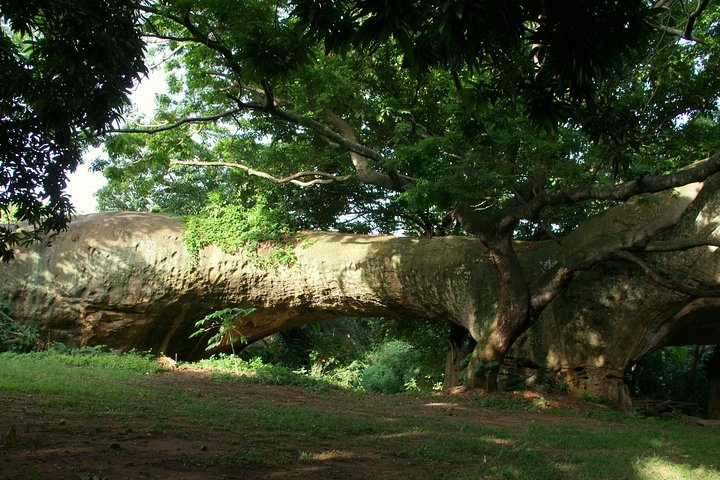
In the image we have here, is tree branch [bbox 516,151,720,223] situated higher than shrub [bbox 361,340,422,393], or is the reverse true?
tree branch [bbox 516,151,720,223]

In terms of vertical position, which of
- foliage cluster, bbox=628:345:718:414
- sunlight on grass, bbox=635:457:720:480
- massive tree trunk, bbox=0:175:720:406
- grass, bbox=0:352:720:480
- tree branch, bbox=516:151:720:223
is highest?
tree branch, bbox=516:151:720:223

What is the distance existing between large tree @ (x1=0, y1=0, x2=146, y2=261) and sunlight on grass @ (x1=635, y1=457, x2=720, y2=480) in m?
5.48

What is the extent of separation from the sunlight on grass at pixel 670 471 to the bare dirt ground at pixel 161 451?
199 centimetres

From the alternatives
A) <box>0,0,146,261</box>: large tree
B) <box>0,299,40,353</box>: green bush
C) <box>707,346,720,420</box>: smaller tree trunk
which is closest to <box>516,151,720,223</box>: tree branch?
<box>0,0,146,261</box>: large tree

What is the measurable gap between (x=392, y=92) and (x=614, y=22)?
10568 mm

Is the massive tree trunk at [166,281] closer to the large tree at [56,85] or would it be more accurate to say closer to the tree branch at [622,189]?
the tree branch at [622,189]

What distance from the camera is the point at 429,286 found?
1332cm

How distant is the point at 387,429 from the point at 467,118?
3646 mm

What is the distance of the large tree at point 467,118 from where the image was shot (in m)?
4.01

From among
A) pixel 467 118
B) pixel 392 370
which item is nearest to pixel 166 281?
pixel 467 118

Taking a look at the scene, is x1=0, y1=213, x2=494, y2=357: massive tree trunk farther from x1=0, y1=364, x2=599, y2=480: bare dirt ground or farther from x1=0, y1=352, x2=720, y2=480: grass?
x1=0, y1=364, x2=599, y2=480: bare dirt ground

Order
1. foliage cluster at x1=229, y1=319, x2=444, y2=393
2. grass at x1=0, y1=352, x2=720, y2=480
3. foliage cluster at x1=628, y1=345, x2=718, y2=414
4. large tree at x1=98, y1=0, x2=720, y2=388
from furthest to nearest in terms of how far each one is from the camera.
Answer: foliage cluster at x1=229, y1=319, x2=444, y2=393
foliage cluster at x1=628, y1=345, x2=718, y2=414
grass at x1=0, y1=352, x2=720, y2=480
large tree at x1=98, y1=0, x2=720, y2=388

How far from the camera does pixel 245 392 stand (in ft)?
32.5

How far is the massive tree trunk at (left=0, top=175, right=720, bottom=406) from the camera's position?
36.8 feet
